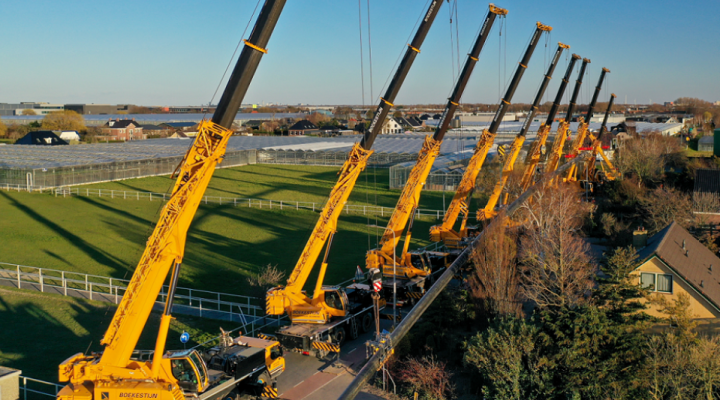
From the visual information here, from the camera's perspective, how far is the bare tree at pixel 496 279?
20328 mm

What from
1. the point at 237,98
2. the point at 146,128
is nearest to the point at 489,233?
the point at 237,98

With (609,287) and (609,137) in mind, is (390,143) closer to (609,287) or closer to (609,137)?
(609,137)

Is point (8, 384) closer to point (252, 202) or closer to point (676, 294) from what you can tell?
point (676, 294)

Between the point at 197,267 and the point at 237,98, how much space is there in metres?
20.2

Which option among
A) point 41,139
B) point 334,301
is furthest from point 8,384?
point 41,139

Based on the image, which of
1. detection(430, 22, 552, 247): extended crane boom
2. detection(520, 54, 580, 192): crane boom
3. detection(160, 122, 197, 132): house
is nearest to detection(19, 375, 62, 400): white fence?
detection(430, 22, 552, 247): extended crane boom

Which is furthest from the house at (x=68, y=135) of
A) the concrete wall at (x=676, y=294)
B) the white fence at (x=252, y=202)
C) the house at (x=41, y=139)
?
the concrete wall at (x=676, y=294)

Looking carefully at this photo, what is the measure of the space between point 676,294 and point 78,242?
33.8 m

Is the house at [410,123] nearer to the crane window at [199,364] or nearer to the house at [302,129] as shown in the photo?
the house at [302,129]

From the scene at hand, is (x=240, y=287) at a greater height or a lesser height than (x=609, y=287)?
lesser

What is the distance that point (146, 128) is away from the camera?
468 ft

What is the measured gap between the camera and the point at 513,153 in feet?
124

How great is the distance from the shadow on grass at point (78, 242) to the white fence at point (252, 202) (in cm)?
732

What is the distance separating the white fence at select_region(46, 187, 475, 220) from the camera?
4788cm
